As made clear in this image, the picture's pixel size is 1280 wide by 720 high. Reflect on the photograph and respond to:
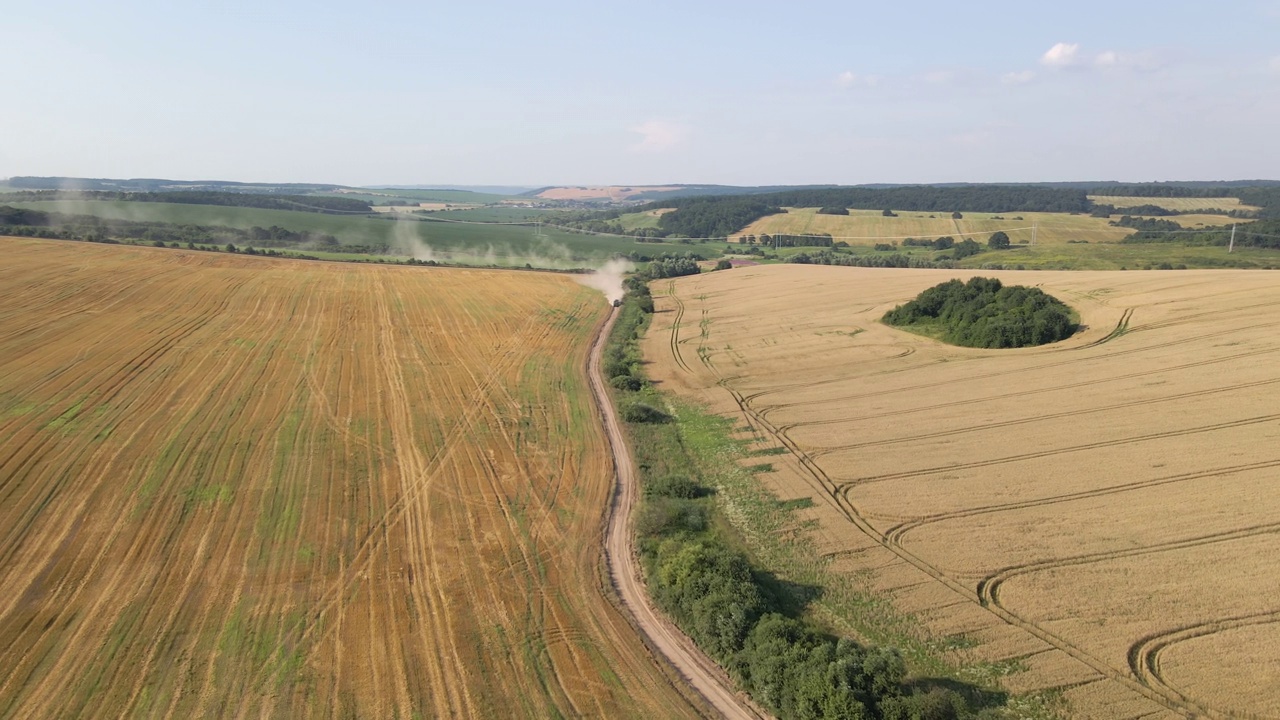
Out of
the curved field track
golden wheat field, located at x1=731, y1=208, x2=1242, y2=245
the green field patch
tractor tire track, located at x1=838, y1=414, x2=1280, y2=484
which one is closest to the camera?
the curved field track

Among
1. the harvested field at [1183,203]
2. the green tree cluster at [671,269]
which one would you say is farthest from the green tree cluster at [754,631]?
the harvested field at [1183,203]

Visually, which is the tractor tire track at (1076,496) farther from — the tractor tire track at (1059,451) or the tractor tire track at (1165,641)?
the tractor tire track at (1165,641)

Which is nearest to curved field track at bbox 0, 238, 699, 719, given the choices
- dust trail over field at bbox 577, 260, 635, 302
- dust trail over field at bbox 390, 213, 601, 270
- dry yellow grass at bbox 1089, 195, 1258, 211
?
dust trail over field at bbox 577, 260, 635, 302

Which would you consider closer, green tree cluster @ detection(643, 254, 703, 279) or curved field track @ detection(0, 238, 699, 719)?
curved field track @ detection(0, 238, 699, 719)

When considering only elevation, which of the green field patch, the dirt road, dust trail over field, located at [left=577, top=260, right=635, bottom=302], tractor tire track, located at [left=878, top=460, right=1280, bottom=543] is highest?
dust trail over field, located at [left=577, top=260, right=635, bottom=302]

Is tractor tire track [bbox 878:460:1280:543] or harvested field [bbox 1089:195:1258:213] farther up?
harvested field [bbox 1089:195:1258:213]

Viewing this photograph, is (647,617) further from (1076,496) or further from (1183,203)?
(1183,203)

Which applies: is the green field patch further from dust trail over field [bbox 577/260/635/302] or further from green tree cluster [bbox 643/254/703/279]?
green tree cluster [bbox 643/254/703/279]
